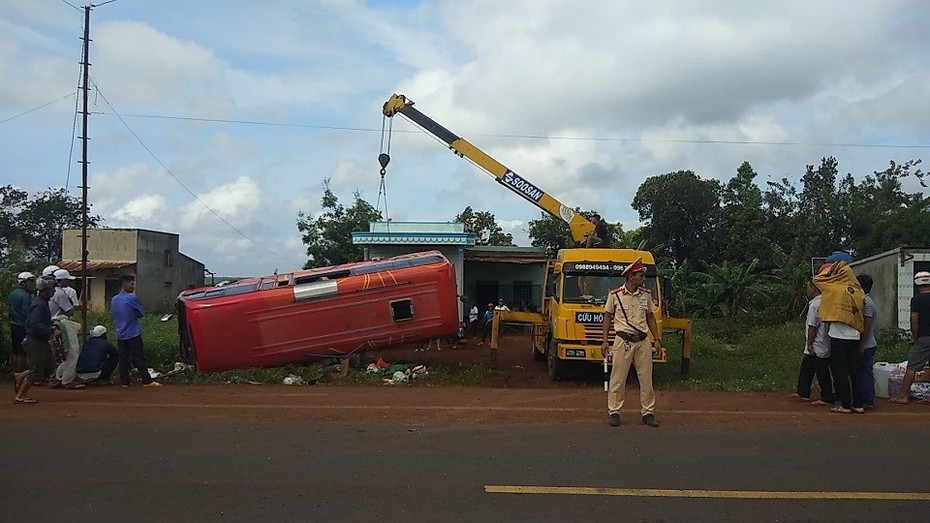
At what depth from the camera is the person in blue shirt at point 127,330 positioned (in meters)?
11.4

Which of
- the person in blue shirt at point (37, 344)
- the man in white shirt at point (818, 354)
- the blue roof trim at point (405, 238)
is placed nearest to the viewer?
the man in white shirt at point (818, 354)

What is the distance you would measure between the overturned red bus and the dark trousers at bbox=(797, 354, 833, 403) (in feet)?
20.3

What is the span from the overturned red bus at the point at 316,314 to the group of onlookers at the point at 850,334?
661cm

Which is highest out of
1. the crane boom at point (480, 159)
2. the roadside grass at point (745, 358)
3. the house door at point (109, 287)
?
the crane boom at point (480, 159)

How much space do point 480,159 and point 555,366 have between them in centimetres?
653

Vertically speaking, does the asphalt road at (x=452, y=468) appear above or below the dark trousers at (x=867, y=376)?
below

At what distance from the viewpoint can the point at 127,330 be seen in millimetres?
11469

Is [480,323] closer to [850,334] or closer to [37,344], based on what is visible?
[37,344]

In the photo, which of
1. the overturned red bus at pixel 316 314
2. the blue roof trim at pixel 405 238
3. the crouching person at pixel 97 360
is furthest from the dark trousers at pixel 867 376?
the blue roof trim at pixel 405 238

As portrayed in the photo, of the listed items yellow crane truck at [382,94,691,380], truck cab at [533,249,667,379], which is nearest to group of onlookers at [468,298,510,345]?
yellow crane truck at [382,94,691,380]

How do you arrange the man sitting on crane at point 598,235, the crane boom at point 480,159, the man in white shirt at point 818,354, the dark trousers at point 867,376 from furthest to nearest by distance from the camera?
the crane boom at point 480,159
the man sitting on crane at point 598,235
the man in white shirt at point 818,354
the dark trousers at point 867,376

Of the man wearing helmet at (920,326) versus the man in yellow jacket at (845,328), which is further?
the man wearing helmet at (920,326)

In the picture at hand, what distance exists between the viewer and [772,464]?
21.3ft

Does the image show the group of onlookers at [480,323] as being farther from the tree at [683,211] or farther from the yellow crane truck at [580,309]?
the tree at [683,211]
